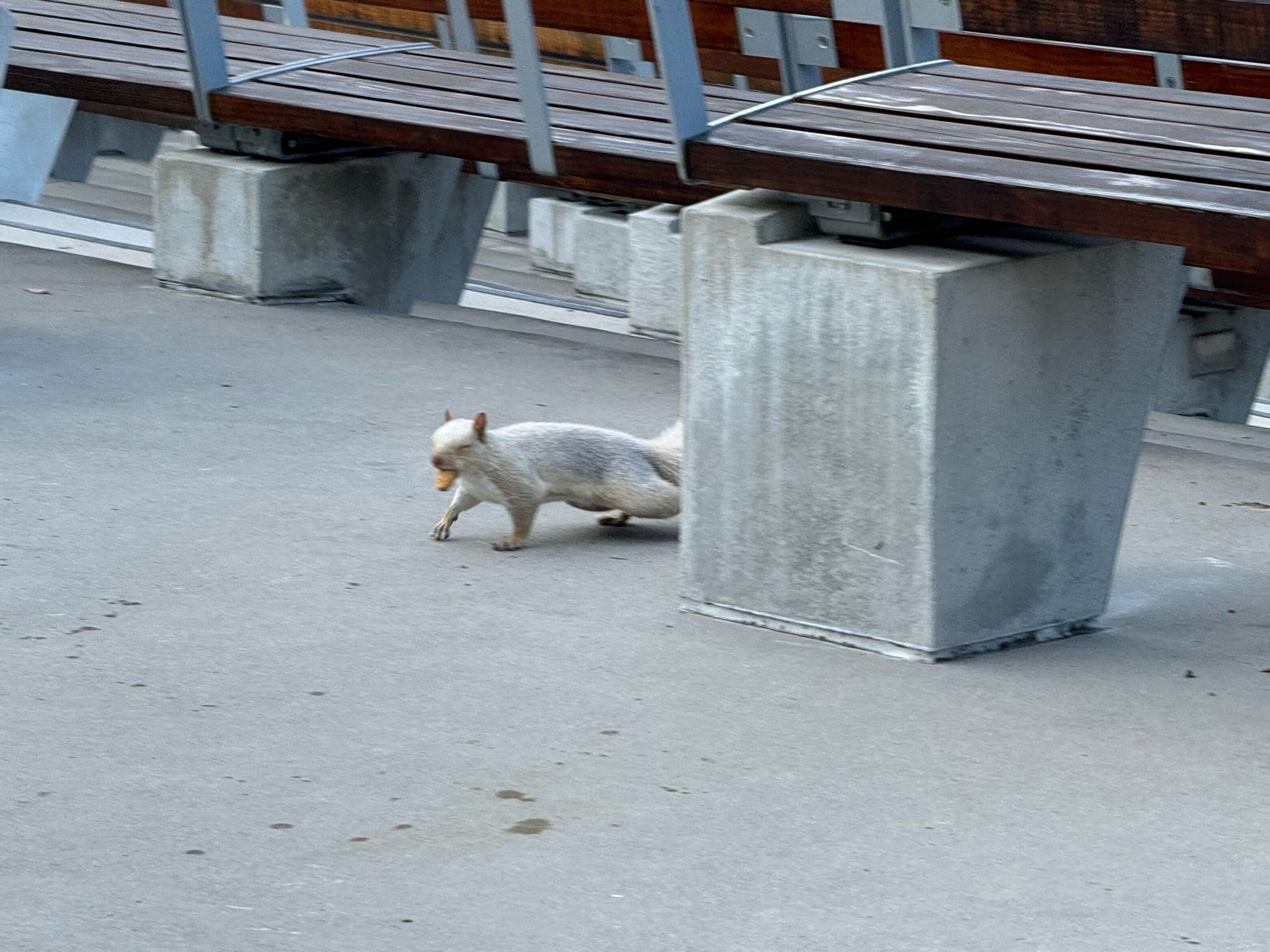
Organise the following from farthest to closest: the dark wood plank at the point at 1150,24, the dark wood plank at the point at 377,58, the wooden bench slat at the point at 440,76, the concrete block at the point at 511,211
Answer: the concrete block at the point at 511,211, the dark wood plank at the point at 377,58, the wooden bench slat at the point at 440,76, the dark wood plank at the point at 1150,24

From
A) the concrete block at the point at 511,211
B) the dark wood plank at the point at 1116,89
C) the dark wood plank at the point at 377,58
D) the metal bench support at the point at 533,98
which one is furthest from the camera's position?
the concrete block at the point at 511,211

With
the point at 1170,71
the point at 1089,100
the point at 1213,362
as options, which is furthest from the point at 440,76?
the point at 1089,100

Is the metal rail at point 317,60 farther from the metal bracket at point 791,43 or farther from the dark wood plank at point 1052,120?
the dark wood plank at point 1052,120

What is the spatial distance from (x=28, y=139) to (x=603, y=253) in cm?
277

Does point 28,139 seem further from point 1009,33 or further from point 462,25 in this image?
point 1009,33

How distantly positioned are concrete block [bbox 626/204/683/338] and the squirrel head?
2.50 m

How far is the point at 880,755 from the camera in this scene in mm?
3414

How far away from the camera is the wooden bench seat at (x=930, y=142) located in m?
3.50

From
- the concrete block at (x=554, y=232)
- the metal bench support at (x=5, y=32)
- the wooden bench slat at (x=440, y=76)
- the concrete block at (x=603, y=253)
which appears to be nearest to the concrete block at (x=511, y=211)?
the concrete block at (x=554, y=232)

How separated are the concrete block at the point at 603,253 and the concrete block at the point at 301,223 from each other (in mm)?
1263

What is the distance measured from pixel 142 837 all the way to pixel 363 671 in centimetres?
77

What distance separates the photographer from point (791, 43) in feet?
23.8

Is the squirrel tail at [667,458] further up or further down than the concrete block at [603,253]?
further up

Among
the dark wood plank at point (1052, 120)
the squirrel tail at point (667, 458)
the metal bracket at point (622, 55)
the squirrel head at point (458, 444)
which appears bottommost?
the squirrel tail at point (667, 458)
